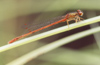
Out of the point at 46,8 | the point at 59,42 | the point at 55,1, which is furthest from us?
the point at 46,8

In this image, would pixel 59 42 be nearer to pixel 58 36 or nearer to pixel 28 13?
pixel 58 36

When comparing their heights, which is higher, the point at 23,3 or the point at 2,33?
the point at 23,3

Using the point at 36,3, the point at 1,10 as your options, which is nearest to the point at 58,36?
the point at 36,3

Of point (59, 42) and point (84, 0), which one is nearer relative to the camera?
point (59, 42)

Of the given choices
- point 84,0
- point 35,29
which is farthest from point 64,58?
point 84,0

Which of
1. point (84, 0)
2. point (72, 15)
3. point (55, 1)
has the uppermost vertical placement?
point (55, 1)

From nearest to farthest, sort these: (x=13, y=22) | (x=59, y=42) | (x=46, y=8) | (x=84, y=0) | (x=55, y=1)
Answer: (x=59, y=42) → (x=84, y=0) → (x=55, y=1) → (x=46, y=8) → (x=13, y=22)

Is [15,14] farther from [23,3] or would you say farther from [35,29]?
[35,29]
